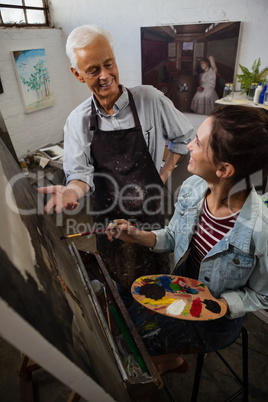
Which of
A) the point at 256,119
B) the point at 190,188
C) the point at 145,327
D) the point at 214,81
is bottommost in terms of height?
the point at 145,327

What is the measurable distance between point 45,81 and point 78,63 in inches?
92.5

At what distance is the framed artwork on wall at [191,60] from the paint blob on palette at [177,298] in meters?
2.38

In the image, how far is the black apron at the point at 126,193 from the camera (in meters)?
1.65

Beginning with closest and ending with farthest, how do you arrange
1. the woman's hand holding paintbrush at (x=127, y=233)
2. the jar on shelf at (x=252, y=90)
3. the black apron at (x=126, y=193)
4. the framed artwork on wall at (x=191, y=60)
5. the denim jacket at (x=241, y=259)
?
the denim jacket at (x=241, y=259), the woman's hand holding paintbrush at (x=127, y=233), the black apron at (x=126, y=193), the jar on shelf at (x=252, y=90), the framed artwork on wall at (x=191, y=60)

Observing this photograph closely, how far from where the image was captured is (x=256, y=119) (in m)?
0.90

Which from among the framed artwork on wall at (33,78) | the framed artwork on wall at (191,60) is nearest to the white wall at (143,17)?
the framed artwork on wall at (191,60)

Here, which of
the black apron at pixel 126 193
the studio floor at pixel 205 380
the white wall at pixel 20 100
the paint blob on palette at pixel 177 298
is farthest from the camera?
the white wall at pixel 20 100

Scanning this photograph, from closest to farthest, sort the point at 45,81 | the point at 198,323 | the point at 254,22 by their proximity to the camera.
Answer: the point at 198,323, the point at 254,22, the point at 45,81

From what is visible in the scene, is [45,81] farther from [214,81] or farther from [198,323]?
[198,323]

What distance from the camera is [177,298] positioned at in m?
0.97

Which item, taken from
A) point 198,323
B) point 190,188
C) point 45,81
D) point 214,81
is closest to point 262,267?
point 198,323

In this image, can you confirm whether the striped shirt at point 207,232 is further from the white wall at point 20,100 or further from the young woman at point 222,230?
the white wall at point 20,100

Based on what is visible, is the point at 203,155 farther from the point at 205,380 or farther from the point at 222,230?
the point at 205,380

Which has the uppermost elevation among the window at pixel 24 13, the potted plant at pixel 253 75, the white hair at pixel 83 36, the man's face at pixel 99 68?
the window at pixel 24 13
